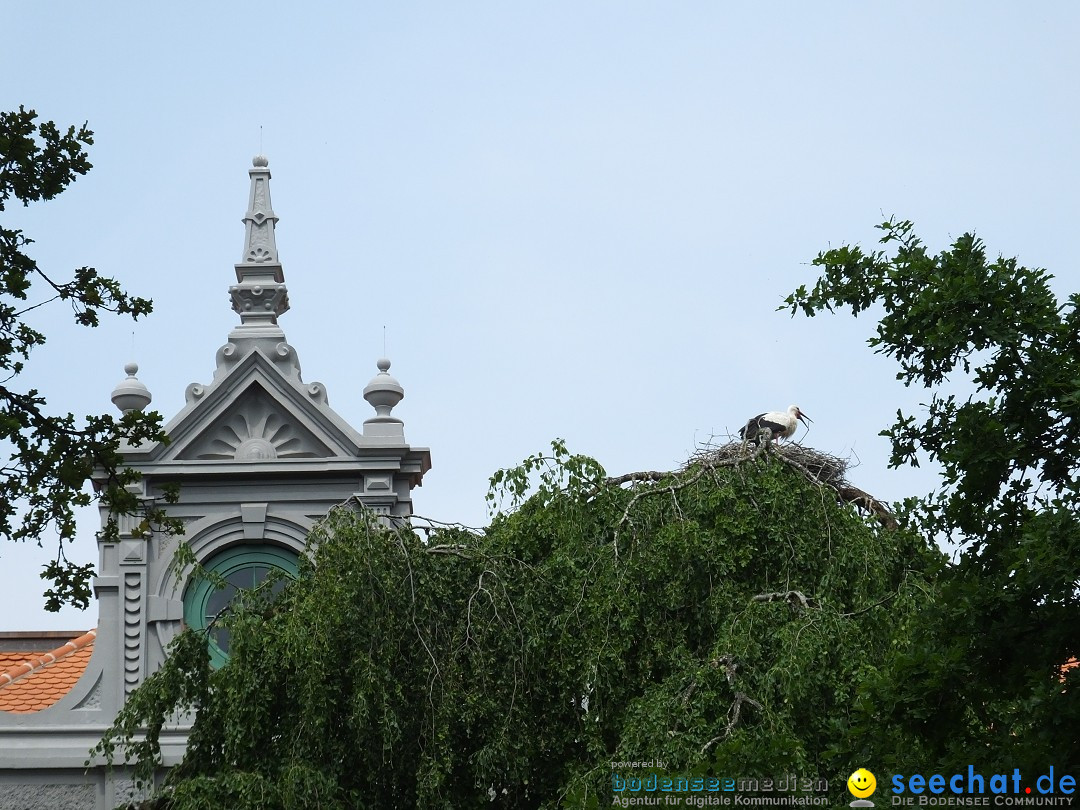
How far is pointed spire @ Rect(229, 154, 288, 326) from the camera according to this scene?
19.9 meters

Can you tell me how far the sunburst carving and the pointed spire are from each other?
1.05 metres

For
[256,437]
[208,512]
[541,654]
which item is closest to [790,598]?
[541,654]

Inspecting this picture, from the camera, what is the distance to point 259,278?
20.1 meters

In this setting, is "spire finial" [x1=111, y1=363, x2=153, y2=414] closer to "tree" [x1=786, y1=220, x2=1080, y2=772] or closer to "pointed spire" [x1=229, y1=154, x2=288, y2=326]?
"pointed spire" [x1=229, y1=154, x2=288, y2=326]

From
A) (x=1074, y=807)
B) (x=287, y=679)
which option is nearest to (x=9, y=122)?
(x=287, y=679)

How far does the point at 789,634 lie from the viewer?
46.5 feet

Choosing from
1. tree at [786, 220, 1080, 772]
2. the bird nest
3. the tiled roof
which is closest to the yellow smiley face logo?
tree at [786, 220, 1080, 772]

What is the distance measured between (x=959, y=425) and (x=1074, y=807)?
238 cm

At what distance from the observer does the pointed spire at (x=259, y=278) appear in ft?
65.4

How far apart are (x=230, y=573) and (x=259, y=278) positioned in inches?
136

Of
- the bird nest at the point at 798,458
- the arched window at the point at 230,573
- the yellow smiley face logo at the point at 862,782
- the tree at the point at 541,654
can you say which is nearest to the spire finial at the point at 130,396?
the arched window at the point at 230,573

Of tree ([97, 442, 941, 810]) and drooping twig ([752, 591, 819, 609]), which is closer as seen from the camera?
tree ([97, 442, 941, 810])

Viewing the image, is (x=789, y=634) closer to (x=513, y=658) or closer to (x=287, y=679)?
(x=513, y=658)

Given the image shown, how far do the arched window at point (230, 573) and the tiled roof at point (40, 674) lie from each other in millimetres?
1409
